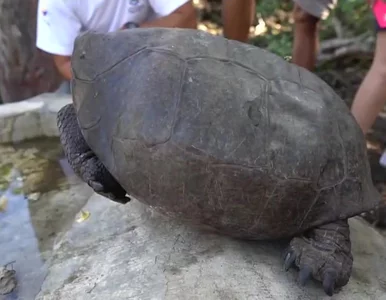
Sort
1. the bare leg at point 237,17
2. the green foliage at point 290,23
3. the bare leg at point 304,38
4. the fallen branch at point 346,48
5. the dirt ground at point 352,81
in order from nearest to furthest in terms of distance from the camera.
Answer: the dirt ground at point 352,81, the bare leg at point 237,17, the bare leg at point 304,38, the fallen branch at point 346,48, the green foliage at point 290,23

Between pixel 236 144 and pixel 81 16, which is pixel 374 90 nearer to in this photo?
pixel 236 144

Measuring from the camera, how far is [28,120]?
2885 millimetres

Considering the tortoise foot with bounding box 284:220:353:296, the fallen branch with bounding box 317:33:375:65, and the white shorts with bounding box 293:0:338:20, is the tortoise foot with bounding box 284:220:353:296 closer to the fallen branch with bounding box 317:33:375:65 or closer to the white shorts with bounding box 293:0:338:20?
the white shorts with bounding box 293:0:338:20

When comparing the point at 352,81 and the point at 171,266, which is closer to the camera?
the point at 171,266

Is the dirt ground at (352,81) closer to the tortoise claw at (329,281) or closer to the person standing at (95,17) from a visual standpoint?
the tortoise claw at (329,281)

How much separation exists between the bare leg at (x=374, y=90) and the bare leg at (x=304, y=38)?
92 cm

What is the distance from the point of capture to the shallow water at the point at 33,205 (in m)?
2.06

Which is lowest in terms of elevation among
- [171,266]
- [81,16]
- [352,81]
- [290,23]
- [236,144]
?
[290,23]

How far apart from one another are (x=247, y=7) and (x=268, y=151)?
1.72 meters

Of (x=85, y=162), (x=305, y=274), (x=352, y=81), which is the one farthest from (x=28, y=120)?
(x=352, y=81)

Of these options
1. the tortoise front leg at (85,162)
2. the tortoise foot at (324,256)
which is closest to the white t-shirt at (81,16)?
the tortoise front leg at (85,162)

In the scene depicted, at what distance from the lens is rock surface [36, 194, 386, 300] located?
170 centimetres

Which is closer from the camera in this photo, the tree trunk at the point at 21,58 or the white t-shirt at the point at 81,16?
the white t-shirt at the point at 81,16

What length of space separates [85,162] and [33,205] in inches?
20.7
